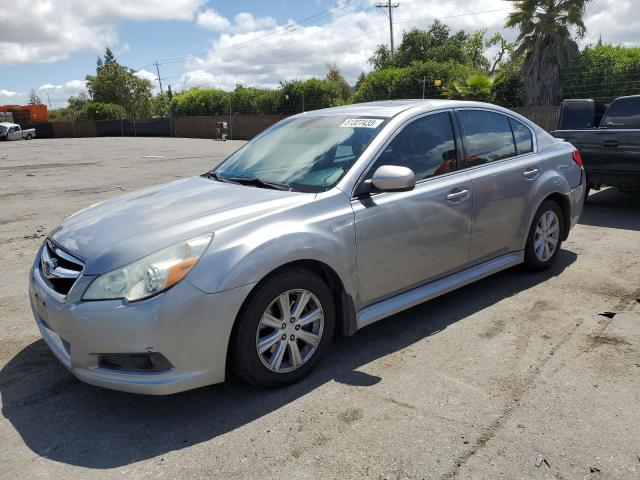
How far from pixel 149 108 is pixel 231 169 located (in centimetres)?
7696

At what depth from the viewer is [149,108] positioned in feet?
249

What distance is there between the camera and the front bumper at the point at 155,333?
2771 millimetres

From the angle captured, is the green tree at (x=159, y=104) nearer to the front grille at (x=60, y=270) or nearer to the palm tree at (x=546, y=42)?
the palm tree at (x=546, y=42)

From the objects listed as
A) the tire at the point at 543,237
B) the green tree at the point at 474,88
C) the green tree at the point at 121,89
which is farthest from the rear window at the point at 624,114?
the green tree at the point at 121,89

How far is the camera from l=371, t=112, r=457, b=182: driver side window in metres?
3.89

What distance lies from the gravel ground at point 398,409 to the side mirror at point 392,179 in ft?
3.69

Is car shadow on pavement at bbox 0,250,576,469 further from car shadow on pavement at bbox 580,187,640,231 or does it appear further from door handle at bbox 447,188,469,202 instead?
car shadow on pavement at bbox 580,187,640,231

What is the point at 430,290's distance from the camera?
406cm

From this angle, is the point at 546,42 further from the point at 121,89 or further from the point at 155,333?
the point at 121,89

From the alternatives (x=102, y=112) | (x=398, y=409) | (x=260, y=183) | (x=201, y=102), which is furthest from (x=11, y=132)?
(x=398, y=409)

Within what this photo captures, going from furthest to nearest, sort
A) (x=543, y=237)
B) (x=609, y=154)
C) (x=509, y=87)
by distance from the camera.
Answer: (x=509, y=87) < (x=609, y=154) < (x=543, y=237)

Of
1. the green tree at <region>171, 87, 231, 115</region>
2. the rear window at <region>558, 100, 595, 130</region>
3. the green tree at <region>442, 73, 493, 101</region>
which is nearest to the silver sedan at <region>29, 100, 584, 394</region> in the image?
the rear window at <region>558, 100, 595, 130</region>

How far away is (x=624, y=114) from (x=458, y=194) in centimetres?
675

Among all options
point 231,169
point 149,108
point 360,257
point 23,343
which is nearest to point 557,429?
point 360,257
